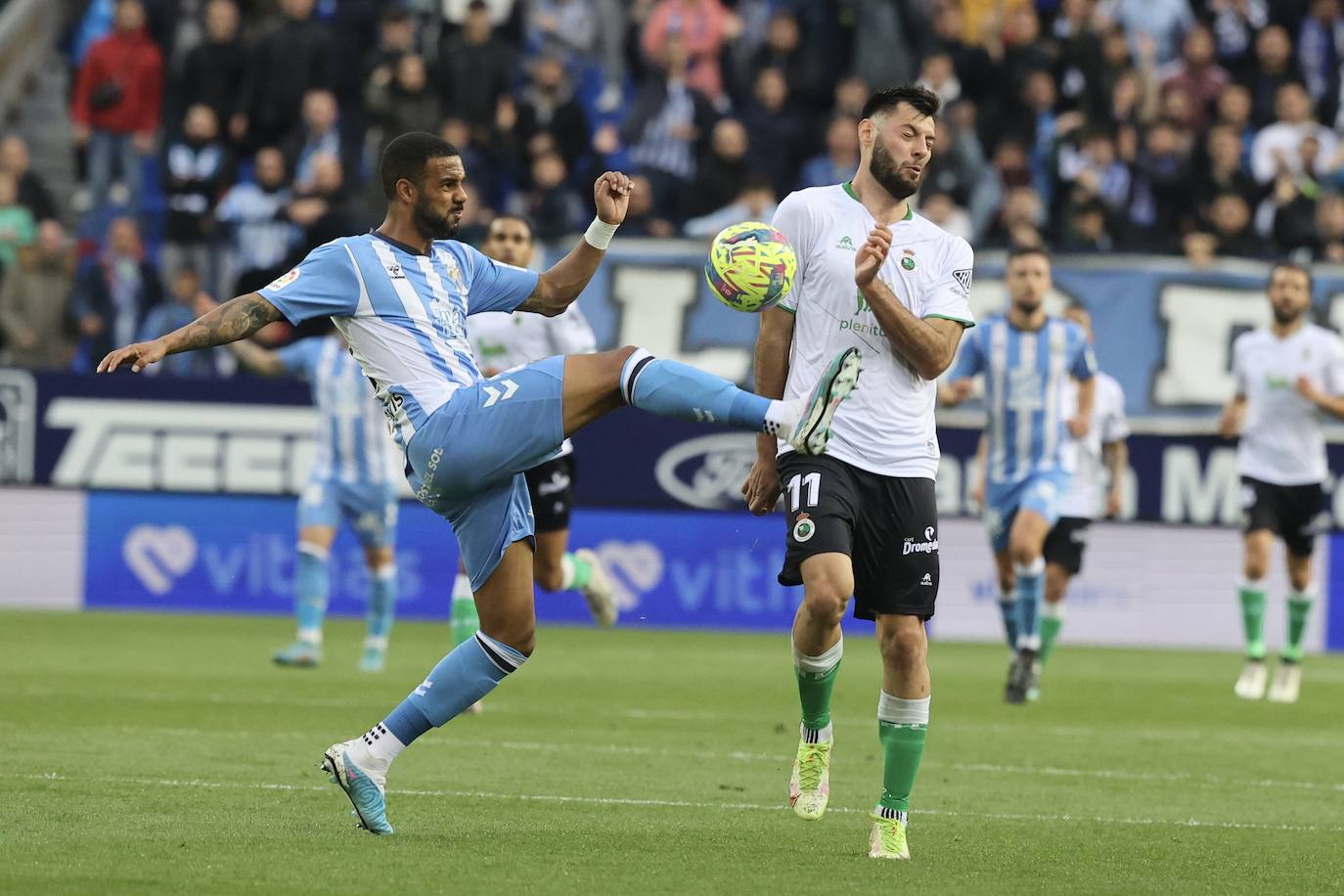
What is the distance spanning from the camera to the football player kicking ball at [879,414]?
7453mm

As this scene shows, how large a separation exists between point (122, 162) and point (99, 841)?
49.5 feet

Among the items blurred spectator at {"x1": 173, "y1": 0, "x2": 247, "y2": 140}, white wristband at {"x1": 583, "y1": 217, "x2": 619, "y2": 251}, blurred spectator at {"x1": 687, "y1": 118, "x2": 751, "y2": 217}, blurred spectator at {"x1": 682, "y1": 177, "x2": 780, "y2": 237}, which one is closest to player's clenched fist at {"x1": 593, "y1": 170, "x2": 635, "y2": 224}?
white wristband at {"x1": 583, "y1": 217, "x2": 619, "y2": 251}

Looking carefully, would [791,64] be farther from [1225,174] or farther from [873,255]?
[873,255]

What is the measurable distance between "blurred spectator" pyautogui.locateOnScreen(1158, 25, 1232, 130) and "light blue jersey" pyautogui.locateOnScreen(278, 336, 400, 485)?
A: 10.1 meters

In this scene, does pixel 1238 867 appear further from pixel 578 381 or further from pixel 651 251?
pixel 651 251

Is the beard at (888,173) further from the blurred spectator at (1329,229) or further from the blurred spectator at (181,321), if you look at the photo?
the blurred spectator at (1329,229)

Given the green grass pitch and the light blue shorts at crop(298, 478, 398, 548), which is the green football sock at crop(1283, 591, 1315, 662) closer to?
the green grass pitch

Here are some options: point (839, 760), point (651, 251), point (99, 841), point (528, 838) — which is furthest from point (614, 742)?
point (651, 251)

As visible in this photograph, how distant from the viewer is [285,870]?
21.8 feet

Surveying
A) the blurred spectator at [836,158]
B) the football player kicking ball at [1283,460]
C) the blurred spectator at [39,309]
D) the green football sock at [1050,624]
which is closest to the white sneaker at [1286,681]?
the football player kicking ball at [1283,460]

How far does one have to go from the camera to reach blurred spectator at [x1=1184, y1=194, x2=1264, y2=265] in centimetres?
1944

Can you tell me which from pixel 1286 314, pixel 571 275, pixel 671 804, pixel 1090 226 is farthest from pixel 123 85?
pixel 671 804

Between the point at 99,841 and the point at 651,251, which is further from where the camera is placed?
the point at 651,251

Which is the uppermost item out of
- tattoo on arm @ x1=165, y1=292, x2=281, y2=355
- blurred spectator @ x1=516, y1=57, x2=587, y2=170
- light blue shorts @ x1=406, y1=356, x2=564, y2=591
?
blurred spectator @ x1=516, y1=57, x2=587, y2=170
